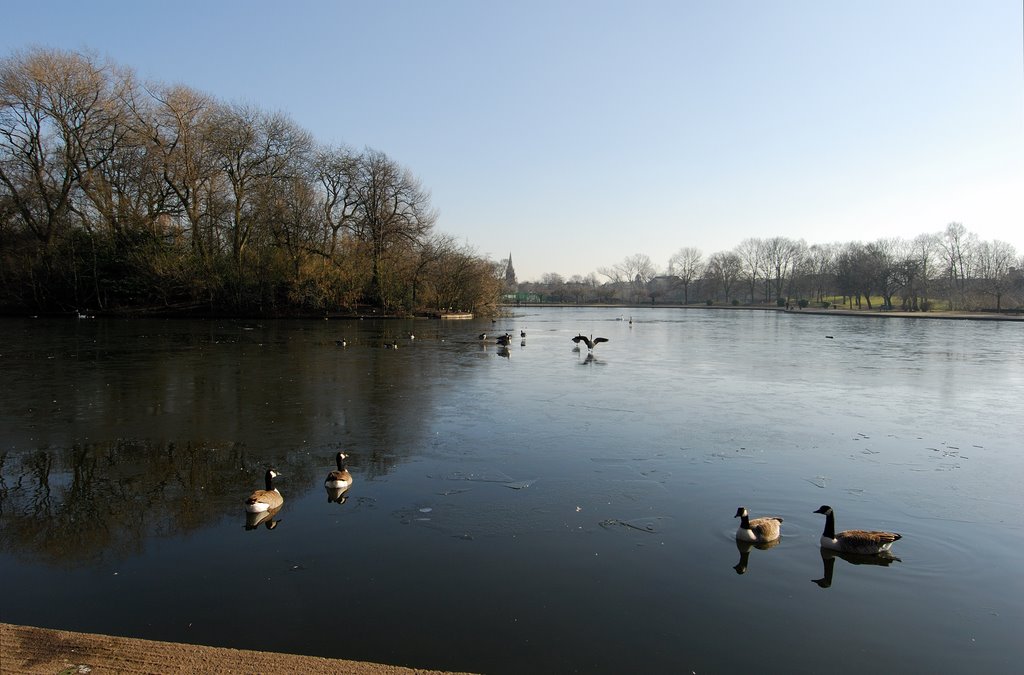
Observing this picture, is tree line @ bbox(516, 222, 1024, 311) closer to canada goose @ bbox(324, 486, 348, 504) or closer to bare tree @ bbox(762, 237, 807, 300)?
bare tree @ bbox(762, 237, 807, 300)

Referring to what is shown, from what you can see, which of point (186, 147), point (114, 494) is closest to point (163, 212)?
Result: point (186, 147)

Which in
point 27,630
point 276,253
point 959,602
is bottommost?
point 959,602

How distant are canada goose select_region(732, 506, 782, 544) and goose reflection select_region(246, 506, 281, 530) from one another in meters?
4.45

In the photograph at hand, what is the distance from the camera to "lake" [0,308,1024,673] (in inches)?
164

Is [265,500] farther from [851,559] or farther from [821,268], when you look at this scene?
[821,268]

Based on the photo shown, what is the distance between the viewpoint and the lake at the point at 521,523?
4.16 metres

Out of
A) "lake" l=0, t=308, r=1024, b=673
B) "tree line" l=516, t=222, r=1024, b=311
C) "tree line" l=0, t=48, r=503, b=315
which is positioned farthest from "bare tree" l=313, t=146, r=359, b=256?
"tree line" l=516, t=222, r=1024, b=311

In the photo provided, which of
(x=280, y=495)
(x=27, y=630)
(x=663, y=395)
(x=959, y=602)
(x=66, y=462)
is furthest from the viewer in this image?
(x=663, y=395)

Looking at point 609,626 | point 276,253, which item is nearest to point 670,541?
point 609,626

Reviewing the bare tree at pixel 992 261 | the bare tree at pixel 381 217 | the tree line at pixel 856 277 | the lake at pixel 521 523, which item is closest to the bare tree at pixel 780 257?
the tree line at pixel 856 277

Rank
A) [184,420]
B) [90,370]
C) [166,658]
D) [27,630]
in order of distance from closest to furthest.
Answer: [166,658], [27,630], [184,420], [90,370]

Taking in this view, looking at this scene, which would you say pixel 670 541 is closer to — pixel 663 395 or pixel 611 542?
pixel 611 542

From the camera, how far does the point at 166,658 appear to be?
357cm

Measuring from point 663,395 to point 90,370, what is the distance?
561 inches
